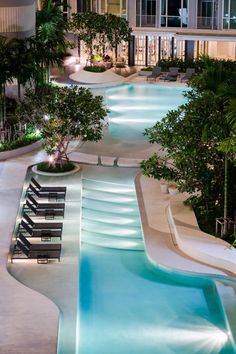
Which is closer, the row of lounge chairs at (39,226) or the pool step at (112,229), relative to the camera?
the row of lounge chairs at (39,226)

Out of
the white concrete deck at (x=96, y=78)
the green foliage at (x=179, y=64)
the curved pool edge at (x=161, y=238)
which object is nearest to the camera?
the curved pool edge at (x=161, y=238)

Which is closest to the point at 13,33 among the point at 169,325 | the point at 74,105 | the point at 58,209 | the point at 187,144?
the point at 74,105

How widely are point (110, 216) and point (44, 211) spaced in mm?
1724

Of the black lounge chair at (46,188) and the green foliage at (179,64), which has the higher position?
the green foliage at (179,64)

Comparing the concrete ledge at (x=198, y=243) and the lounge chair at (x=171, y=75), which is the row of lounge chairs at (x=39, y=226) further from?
the lounge chair at (x=171, y=75)

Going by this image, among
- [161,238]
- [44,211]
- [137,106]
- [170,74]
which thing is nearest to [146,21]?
[170,74]

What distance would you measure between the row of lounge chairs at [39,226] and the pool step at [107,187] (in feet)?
4.10

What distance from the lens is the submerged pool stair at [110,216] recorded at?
1762 cm

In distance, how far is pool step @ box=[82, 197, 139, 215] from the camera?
19.5 meters

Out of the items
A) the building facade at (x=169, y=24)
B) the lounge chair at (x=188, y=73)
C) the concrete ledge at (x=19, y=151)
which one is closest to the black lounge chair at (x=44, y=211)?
the concrete ledge at (x=19, y=151)

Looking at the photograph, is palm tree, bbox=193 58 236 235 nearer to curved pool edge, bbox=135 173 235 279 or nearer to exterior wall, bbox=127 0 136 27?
curved pool edge, bbox=135 173 235 279

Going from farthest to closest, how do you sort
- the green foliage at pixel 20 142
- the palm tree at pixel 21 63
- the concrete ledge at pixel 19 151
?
the palm tree at pixel 21 63
the green foliage at pixel 20 142
the concrete ledge at pixel 19 151

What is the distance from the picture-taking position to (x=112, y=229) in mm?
18328

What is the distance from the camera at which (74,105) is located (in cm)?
2145
